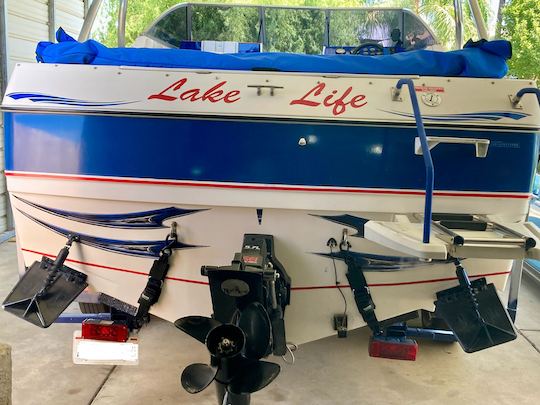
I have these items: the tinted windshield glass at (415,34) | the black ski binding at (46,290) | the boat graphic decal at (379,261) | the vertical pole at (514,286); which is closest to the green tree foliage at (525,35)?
the tinted windshield glass at (415,34)

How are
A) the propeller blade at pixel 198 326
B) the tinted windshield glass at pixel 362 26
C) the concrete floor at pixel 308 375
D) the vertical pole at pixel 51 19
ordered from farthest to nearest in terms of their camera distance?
1. the vertical pole at pixel 51 19
2. the tinted windshield glass at pixel 362 26
3. the concrete floor at pixel 308 375
4. the propeller blade at pixel 198 326

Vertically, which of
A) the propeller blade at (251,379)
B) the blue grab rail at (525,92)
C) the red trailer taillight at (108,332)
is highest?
the blue grab rail at (525,92)

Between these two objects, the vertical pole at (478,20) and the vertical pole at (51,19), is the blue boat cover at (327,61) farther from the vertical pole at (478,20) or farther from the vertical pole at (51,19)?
the vertical pole at (51,19)

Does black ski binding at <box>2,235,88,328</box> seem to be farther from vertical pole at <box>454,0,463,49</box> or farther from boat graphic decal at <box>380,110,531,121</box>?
vertical pole at <box>454,0,463,49</box>

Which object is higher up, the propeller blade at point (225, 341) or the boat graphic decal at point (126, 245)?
the boat graphic decal at point (126, 245)

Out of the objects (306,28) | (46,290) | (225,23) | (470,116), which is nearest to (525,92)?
(470,116)

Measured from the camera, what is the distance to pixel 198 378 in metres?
1.91

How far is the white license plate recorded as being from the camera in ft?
8.29

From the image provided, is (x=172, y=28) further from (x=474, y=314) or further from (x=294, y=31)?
(x=474, y=314)

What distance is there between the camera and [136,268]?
99.3 inches

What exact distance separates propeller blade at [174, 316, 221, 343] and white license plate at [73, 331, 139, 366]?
0.53m

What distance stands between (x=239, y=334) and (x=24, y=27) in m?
5.80

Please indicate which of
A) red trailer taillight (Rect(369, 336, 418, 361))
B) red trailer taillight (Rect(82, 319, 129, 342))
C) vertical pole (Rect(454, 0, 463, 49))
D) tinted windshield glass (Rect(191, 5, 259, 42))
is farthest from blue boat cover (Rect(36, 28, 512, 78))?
tinted windshield glass (Rect(191, 5, 259, 42))

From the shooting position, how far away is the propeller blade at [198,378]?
6.20ft
